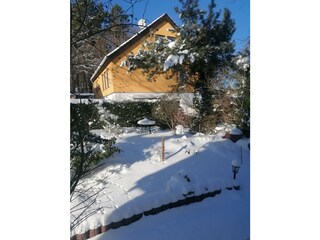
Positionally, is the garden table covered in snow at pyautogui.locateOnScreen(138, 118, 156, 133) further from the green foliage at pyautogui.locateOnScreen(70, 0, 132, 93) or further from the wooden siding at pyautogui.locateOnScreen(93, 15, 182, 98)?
the green foliage at pyautogui.locateOnScreen(70, 0, 132, 93)

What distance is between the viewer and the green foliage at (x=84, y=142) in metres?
0.92

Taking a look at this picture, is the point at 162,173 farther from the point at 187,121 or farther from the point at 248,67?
the point at 248,67

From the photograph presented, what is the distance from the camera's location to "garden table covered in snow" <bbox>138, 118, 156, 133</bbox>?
3.73 feet

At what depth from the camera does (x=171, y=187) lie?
113cm

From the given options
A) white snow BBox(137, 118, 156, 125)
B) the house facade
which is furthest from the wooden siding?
white snow BBox(137, 118, 156, 125)

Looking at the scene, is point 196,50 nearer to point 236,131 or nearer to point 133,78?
point 133,78

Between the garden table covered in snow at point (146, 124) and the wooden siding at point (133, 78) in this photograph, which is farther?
the garden table covered in snow at point (146, 124)

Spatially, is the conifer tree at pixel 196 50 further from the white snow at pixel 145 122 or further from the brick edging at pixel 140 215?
the brick edging at pixel 140 215

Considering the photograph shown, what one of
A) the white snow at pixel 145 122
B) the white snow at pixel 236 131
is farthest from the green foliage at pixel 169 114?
the white snow at pixel 236 131

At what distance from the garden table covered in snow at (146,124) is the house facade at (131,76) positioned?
0.42 feet

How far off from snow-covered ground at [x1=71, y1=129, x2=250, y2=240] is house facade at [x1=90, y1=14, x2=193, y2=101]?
194 mm

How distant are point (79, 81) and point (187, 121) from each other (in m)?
0.61

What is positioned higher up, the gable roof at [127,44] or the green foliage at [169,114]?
the gable roof at [127,44]
